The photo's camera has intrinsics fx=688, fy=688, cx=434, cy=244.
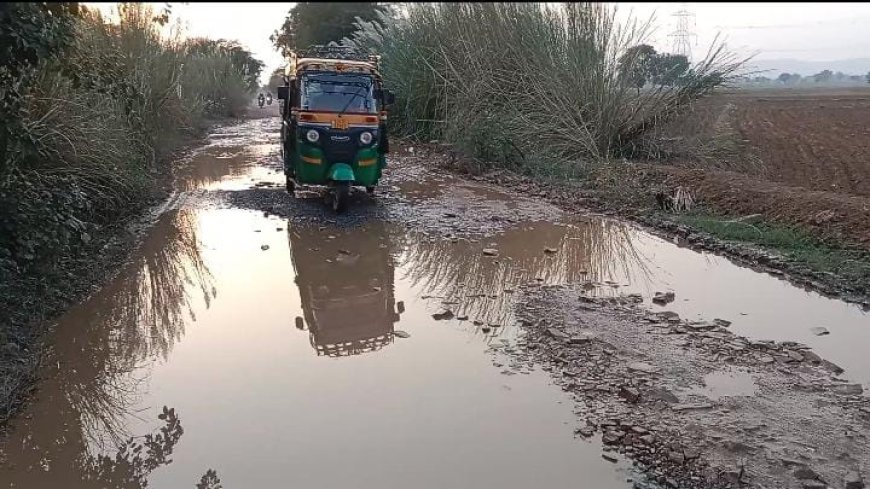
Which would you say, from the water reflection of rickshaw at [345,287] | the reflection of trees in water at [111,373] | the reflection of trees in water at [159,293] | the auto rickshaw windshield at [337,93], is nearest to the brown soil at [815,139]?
the auto rickshaw windshield at [337,93]

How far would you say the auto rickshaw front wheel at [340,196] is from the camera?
9.69 meters

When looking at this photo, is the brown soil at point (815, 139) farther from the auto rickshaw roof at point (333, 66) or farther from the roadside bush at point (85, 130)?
the roadside bush at point (85, 130)

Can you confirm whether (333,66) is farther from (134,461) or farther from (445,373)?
(134,461)

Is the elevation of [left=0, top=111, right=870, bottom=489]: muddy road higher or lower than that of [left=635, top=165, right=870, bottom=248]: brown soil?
lower

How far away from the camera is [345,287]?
276 inches

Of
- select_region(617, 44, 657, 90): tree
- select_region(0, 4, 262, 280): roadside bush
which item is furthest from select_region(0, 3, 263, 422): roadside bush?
select_region(617, 44, 657, 90): tree

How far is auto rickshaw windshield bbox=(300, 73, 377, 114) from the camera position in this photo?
9.63 meters

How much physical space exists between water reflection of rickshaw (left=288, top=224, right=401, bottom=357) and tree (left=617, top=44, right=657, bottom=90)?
22.5 ft

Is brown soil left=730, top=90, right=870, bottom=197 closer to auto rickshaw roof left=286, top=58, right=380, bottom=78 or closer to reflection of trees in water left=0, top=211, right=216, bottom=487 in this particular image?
auto rickshaw roof left=286, top=58, right=380, bottom=78

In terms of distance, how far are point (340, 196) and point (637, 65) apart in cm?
705

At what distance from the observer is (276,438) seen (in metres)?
4.11

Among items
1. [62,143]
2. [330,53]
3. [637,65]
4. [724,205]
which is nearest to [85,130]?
[62,143]

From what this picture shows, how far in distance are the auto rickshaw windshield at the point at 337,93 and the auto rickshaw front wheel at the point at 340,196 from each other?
1047mm

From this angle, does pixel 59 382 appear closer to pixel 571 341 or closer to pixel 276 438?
pixel 276 438
